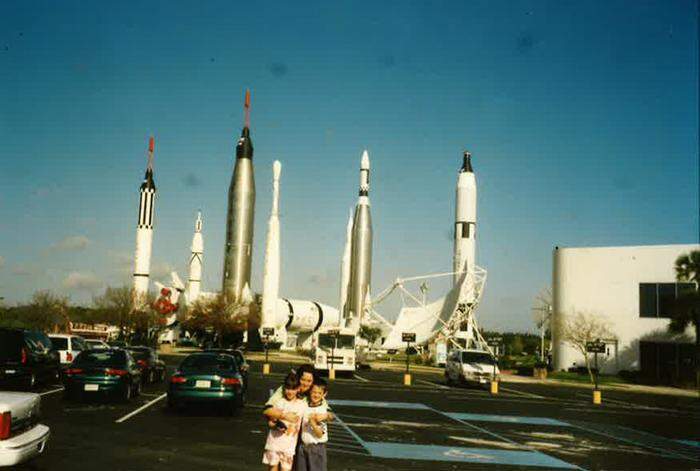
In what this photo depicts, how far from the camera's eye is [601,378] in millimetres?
49375

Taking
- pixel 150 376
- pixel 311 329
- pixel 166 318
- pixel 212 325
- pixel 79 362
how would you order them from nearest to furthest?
1. pixel 79 362
2. pixel 150 376
3. pixel 212 325
4. pixel 166 318
5. pixel 311 329

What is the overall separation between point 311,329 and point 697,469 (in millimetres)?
98416

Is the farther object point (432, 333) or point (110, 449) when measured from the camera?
point (432, 333)

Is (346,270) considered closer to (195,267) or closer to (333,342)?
(195,267)

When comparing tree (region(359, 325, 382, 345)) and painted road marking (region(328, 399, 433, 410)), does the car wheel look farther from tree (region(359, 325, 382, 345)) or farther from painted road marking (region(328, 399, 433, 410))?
A: tree (region(359, 325, 382, 345))

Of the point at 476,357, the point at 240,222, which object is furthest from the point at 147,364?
the point at 240,222

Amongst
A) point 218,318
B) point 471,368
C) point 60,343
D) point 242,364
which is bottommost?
point 471,368

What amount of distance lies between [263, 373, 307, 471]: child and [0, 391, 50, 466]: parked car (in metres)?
2.69

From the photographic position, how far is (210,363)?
55.2 feet

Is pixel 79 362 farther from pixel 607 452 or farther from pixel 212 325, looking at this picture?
pixel 212 325

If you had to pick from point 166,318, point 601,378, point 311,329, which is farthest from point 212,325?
point 601,378

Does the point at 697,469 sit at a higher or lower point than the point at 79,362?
lower

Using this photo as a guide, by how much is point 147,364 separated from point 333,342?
46.6 ft

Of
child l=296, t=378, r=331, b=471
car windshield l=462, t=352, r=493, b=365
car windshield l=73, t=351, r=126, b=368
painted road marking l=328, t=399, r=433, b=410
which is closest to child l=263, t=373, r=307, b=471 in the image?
child l=296, t=378, r=331, b=471
